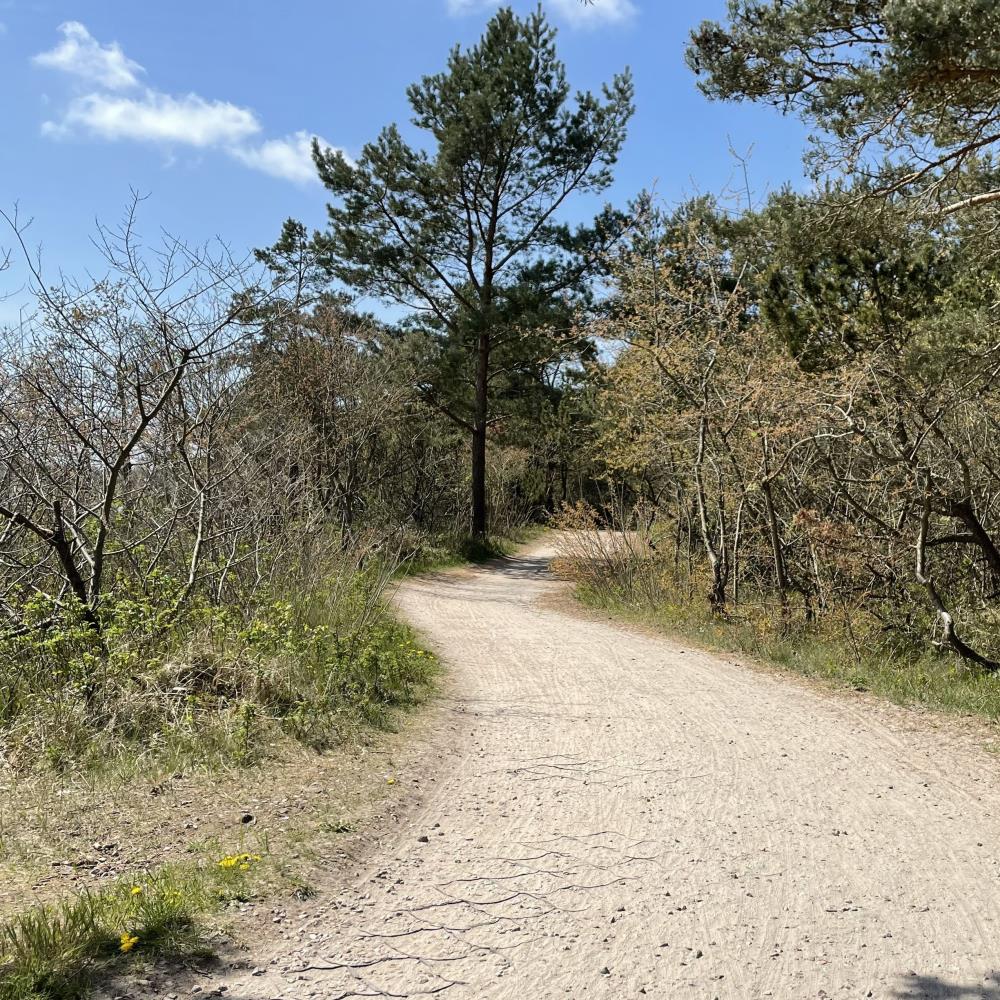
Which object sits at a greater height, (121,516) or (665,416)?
(665,416)

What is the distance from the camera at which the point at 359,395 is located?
17562 millimetres

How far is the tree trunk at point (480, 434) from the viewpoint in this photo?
885 inches

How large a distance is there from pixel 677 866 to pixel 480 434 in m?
19.2

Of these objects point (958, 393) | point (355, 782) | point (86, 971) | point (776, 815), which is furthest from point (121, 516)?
point (958, 393)

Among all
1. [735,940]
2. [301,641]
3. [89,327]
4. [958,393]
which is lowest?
[735,940]

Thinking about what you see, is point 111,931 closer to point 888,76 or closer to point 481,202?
point 888,76

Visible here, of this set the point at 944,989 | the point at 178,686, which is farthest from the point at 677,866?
the point at 178,686

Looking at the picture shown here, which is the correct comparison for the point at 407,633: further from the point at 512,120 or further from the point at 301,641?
the point at 512,120

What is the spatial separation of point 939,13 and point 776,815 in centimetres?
501

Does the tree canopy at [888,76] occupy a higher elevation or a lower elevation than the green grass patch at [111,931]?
higher

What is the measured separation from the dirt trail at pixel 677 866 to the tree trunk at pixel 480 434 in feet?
51.8

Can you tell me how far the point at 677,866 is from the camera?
418 centimetres

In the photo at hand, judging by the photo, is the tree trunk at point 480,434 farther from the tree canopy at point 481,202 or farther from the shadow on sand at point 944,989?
the shadow on sand at point 944,989

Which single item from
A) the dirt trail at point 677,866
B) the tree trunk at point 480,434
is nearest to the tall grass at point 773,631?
the dirt trail at point 677,866
